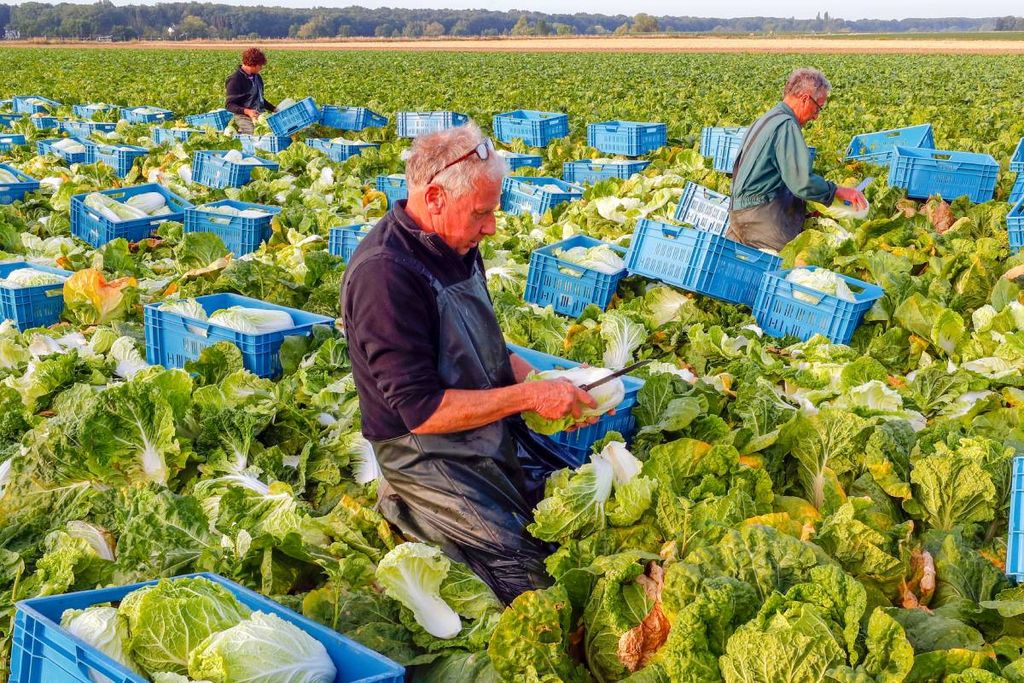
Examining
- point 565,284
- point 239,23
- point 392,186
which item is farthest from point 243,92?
point 239,23

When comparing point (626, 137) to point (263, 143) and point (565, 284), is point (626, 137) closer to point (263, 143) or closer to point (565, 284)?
point (263, 143)

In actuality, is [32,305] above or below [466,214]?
below

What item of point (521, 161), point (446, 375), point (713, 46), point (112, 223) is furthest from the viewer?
point (713, 46)

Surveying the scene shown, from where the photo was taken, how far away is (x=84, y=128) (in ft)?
49.5

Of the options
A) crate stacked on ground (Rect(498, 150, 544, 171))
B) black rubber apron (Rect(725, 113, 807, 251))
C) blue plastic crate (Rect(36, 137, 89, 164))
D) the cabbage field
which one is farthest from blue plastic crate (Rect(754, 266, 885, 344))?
blue plastic crate (Rect(36, 137, 89, 164))

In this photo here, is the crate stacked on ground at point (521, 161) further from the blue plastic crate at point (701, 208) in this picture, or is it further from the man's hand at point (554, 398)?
the man's hand at point (554, 398)

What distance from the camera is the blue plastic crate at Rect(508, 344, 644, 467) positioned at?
4.22 m

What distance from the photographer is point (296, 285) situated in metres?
6.65

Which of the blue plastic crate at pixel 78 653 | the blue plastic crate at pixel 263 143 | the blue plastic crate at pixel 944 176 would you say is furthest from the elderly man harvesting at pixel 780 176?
the blue plastic crate at pixel 263 143

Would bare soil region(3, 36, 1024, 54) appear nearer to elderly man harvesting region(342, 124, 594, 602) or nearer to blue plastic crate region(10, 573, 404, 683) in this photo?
elderly man harvesting region(342, 124, 594, 602)

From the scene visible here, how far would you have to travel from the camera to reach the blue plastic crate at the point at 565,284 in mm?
6602

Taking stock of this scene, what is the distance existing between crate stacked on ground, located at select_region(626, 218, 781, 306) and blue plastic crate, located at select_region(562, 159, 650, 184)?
397cm

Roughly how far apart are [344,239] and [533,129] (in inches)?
245

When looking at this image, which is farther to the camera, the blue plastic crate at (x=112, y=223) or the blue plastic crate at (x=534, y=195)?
the blue plastic crate at (x=534, y=195)
